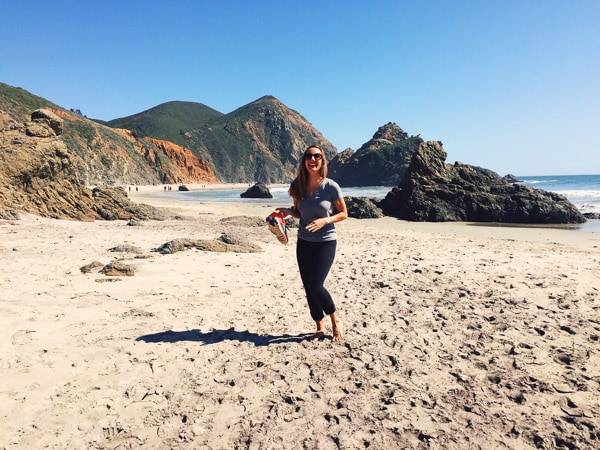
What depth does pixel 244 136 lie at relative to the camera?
16412cm

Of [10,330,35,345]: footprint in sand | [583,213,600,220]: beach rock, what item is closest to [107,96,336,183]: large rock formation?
[583,213,600,220]: beach rock

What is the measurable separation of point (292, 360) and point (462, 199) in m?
21.2

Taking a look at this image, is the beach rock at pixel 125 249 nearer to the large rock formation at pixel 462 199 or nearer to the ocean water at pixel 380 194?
the large rock formation at pixel 462 199

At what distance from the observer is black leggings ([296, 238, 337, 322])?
13.4 ft

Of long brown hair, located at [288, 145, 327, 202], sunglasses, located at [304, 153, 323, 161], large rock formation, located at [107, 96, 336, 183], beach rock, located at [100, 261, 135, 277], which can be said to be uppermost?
large rock formation, located at [107, 96, 336, 183]

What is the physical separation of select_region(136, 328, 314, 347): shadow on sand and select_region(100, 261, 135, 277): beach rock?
8.42 feet

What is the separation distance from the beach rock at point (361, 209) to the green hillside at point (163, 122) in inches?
5141

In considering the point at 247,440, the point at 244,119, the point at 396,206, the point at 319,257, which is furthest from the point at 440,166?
the point at 244,119

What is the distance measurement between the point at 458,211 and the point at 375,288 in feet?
58.1

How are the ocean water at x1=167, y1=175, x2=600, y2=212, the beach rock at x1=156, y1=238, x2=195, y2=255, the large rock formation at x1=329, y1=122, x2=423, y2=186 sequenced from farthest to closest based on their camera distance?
1. the large rock formation at x1=329, y1=122, x2=423, y2=186
2. the ocean water at x1=167, y1=175, x2=600, y2=212
3. the beach rock at x1=156, y1=238, x2=195, y2=255

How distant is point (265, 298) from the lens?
596 centimetres

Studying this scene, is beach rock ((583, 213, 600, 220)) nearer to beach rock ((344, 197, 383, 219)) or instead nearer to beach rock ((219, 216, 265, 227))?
beach rock ((344, 197, 383, 219))

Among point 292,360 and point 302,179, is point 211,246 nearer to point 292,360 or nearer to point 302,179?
point 302,179

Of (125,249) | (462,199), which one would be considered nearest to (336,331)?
(125,249)
